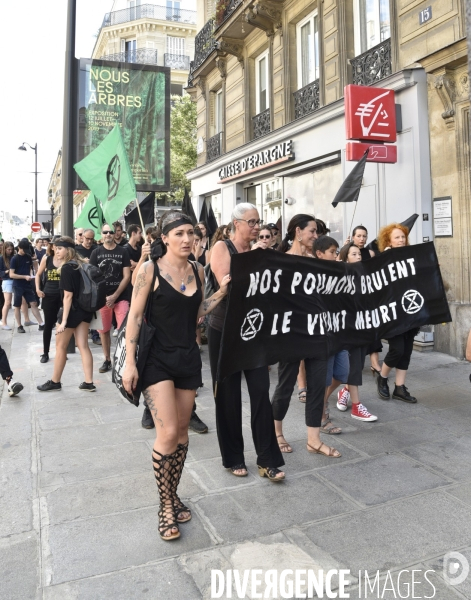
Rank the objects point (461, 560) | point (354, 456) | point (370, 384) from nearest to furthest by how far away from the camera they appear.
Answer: point (461, 560), point (354, 456), point (370, 384)

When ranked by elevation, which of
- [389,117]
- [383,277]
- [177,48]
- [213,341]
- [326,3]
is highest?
[177,48]

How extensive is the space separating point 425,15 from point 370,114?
1726 millimetres

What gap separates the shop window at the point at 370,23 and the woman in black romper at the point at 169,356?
8462mm

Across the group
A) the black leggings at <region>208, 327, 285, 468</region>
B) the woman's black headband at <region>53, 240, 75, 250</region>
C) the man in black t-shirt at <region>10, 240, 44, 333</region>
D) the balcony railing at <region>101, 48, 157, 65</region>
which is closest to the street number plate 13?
the woman's black headband at <region>53, 240, 75, 250</region>

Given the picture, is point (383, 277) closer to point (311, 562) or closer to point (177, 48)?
point (311, 562)

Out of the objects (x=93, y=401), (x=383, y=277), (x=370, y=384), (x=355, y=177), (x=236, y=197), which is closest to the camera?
(x=383, y=277)

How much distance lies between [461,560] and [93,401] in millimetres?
4181

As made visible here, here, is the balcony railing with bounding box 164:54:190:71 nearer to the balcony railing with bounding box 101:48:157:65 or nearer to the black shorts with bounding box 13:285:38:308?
the balcony railing with bounding box 101:48:157:65

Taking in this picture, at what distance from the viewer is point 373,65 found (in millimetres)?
9938

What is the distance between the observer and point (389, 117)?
8.76m

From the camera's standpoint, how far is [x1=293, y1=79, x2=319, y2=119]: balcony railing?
468 inches

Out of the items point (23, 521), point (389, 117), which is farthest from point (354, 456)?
point (389, 117)

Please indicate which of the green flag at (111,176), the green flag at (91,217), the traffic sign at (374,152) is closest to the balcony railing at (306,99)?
→ the traffic sign at (374,152)

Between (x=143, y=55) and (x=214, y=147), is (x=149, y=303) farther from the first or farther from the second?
(x=143, y=55)
